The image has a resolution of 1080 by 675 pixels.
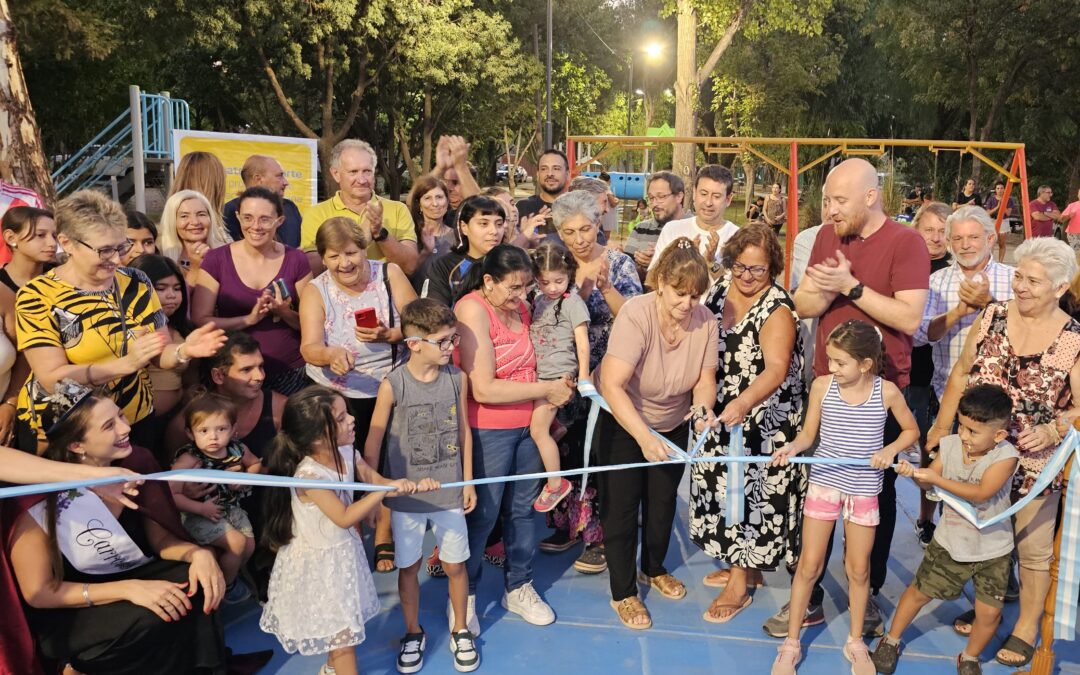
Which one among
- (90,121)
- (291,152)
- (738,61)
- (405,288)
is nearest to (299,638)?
(405,288)

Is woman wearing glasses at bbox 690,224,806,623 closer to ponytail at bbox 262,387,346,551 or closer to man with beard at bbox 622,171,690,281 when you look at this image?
man with beard at bbox 622,171,690,281

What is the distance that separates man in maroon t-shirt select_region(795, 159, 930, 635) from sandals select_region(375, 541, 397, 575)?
236 cm

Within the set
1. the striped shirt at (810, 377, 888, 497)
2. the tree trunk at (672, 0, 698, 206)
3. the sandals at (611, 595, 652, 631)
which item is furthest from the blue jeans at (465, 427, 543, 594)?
the tree trunk at (672, 0, 698, 206)

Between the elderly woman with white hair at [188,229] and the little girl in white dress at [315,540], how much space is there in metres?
1.64

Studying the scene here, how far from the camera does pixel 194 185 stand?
484 centimetres

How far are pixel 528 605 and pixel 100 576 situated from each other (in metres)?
1.84

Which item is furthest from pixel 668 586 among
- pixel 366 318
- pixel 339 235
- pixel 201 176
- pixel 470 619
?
pixel 201 176

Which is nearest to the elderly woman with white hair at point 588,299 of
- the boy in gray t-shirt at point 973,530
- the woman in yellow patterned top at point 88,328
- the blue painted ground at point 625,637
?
the blue painted ground at point 625,637

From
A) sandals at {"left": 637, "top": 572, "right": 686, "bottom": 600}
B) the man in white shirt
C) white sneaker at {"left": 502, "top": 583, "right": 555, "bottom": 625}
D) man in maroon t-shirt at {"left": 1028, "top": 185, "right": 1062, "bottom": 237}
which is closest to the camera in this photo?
white sneaker at {"left": 502, "top": 583, "right": 555, "bottom": 625}

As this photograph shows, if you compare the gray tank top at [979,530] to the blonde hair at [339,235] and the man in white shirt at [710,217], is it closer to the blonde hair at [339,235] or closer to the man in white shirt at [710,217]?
the man in white shirt at [710,217]

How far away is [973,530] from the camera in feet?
11.0

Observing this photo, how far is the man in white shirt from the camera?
15.2ft

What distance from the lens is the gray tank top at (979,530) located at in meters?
3.30

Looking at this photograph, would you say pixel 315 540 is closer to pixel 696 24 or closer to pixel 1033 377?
pixel 1033 377
